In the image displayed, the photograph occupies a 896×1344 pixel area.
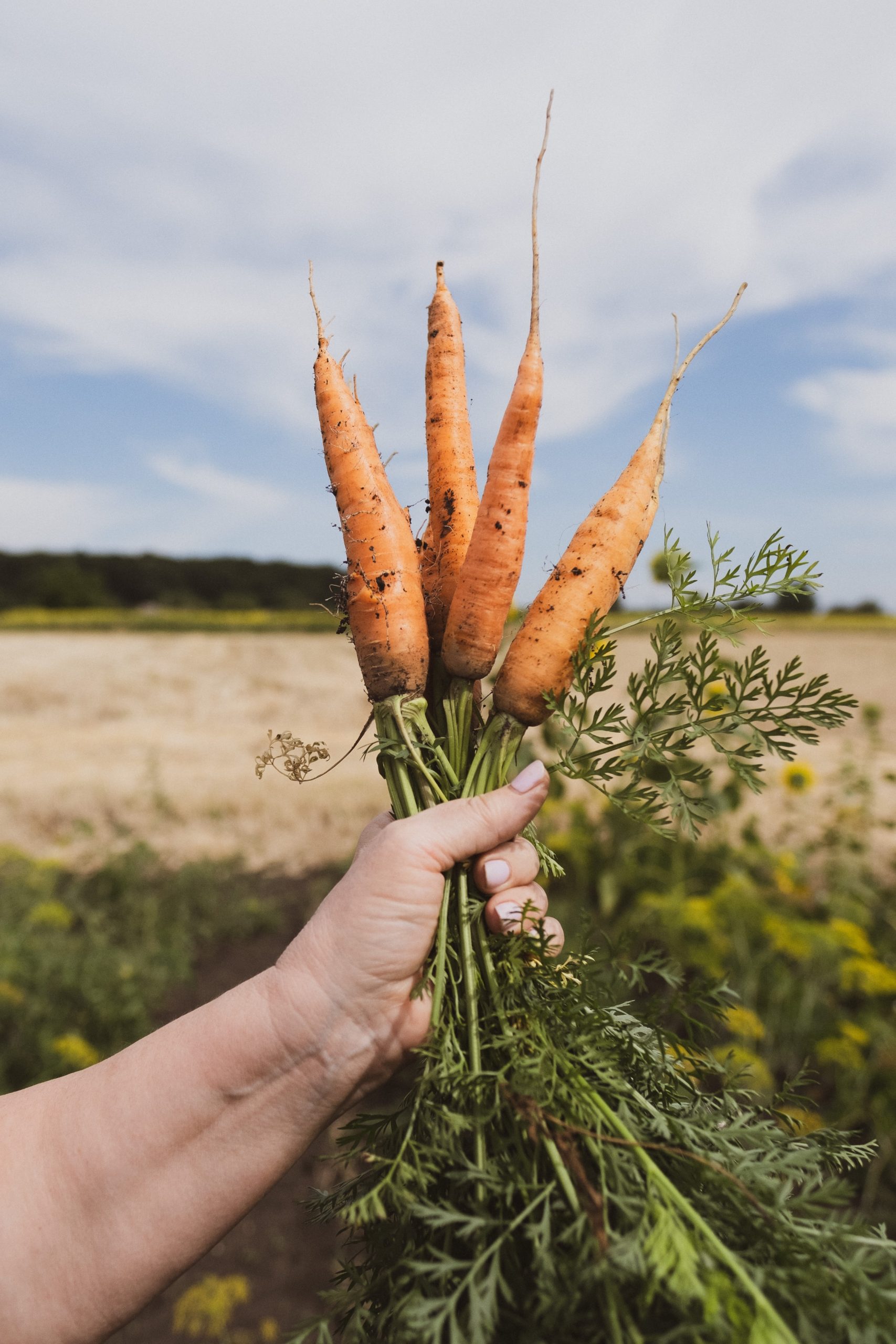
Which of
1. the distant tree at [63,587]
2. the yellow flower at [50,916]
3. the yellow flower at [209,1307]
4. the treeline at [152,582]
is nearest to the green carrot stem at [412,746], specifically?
the yellow flower at [209,1307]

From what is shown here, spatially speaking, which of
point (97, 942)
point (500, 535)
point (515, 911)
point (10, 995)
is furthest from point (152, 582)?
point (515, 911)

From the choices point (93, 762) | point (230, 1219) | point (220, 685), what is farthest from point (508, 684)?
point (220, 685)

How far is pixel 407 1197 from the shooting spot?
1273mm

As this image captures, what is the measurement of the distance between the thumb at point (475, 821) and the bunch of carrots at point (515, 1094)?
94mm

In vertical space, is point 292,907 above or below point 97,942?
below

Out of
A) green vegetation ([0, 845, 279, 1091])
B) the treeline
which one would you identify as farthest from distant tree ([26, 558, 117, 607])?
green vegetation ([0, 845, 279, 1091])

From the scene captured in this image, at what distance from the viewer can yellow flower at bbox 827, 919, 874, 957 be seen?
3.79 metres

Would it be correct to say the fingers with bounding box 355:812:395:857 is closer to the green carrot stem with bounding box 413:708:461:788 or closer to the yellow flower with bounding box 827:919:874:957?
the green carrot stem with bounding box 413:708:461:788

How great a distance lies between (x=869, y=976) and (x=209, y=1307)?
9.96 feet

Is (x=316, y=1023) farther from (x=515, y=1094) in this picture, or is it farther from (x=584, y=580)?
(x=584, y=580)

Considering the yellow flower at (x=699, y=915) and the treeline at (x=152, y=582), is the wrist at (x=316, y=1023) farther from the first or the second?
the treeline at (x=152, y=582)

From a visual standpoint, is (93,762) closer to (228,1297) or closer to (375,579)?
(228,1297)

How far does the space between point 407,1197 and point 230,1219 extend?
616 millimetres

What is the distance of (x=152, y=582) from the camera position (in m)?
32.8
